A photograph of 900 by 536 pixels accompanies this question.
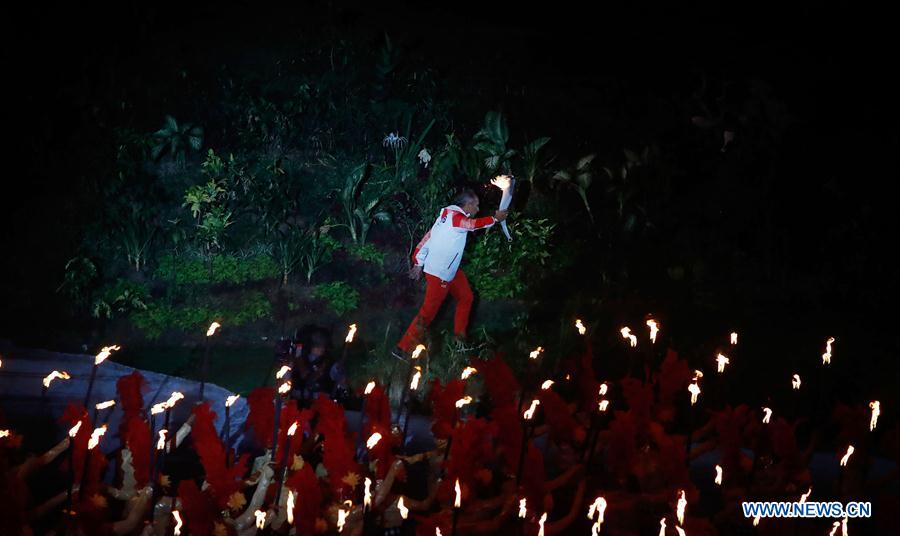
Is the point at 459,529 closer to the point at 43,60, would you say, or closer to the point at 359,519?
the point at 359,519

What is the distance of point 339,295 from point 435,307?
1.35m

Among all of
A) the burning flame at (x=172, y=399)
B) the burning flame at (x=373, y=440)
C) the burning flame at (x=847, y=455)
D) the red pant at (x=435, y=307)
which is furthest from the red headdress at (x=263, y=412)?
the burning flame at (x=847, y=455)

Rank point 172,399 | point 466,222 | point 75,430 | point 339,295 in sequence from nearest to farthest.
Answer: point 75,430
point 172,399
point 466,222
point 339,295

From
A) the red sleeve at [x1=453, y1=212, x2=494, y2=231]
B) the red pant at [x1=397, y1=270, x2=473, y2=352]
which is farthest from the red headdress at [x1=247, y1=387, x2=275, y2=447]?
the red sleeve at [x1=453, y1=212, x2=494, y2=231]

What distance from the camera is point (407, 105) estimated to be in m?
9.37

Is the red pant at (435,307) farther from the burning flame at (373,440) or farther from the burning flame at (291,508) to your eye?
the burning flame at (291,508)

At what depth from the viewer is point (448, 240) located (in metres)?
6.93

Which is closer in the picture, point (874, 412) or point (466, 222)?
point (874, 412)

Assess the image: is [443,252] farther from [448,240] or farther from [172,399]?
[172,399]

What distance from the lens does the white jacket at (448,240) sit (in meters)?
6.92

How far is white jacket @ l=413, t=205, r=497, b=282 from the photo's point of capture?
6918 millimetres

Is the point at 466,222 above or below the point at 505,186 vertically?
below

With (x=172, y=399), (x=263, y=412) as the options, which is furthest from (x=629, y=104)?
(x=172, y=399)

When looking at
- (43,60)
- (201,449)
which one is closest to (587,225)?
(201,449)
